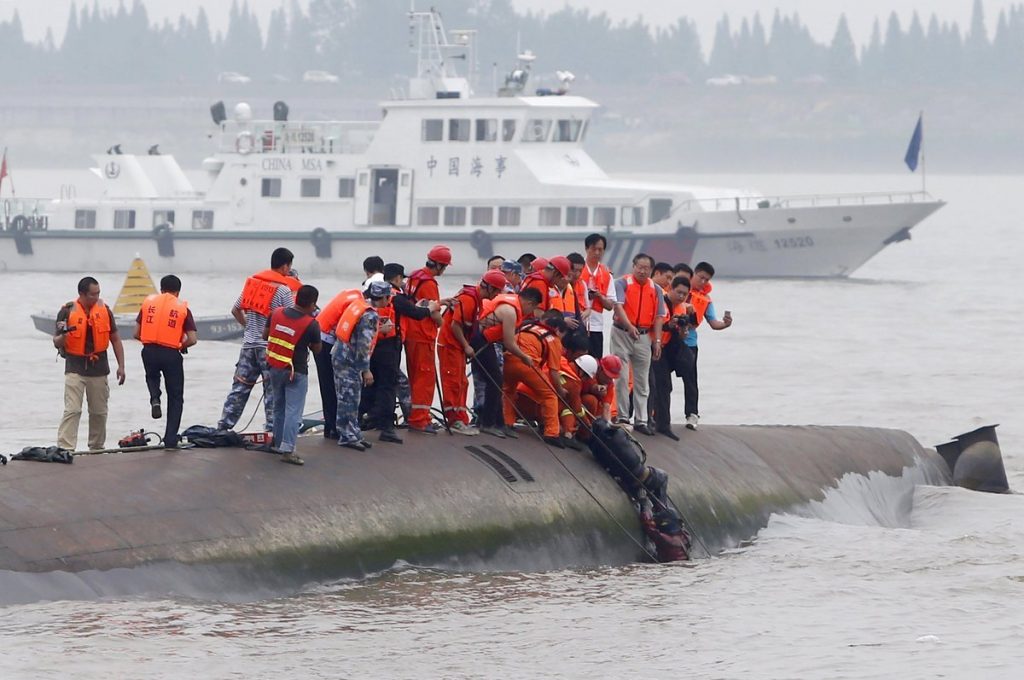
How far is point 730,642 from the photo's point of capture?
56.1 feet

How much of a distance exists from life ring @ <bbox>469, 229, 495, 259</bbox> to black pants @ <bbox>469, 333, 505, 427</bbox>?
39.9 metres

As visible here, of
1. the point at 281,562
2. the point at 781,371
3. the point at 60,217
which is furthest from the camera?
the point at 60,217

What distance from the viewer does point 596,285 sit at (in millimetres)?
20828

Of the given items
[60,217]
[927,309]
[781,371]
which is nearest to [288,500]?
[781,371]

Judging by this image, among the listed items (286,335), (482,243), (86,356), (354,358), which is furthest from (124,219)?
(286,335)

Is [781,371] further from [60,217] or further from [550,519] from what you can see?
[60,217]

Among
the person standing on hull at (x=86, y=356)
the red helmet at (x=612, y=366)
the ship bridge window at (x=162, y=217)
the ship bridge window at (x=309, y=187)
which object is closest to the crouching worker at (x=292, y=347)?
the person standing on hull at (x=86, y=356)

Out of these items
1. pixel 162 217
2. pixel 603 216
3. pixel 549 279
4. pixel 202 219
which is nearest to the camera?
pixel 549 279

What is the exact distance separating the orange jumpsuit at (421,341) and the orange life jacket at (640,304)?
111 inches

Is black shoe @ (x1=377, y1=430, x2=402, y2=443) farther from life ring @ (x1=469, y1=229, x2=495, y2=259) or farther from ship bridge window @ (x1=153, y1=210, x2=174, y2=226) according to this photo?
ship bridge window @ (x1=153, y1=210, x2=174, y2=226)

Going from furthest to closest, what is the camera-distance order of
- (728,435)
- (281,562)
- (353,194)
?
(353,194), (728,435), (281,562)

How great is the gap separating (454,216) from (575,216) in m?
3.90

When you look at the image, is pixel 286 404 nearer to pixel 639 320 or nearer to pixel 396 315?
pixel 396 315

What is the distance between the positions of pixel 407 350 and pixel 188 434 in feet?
7.37
